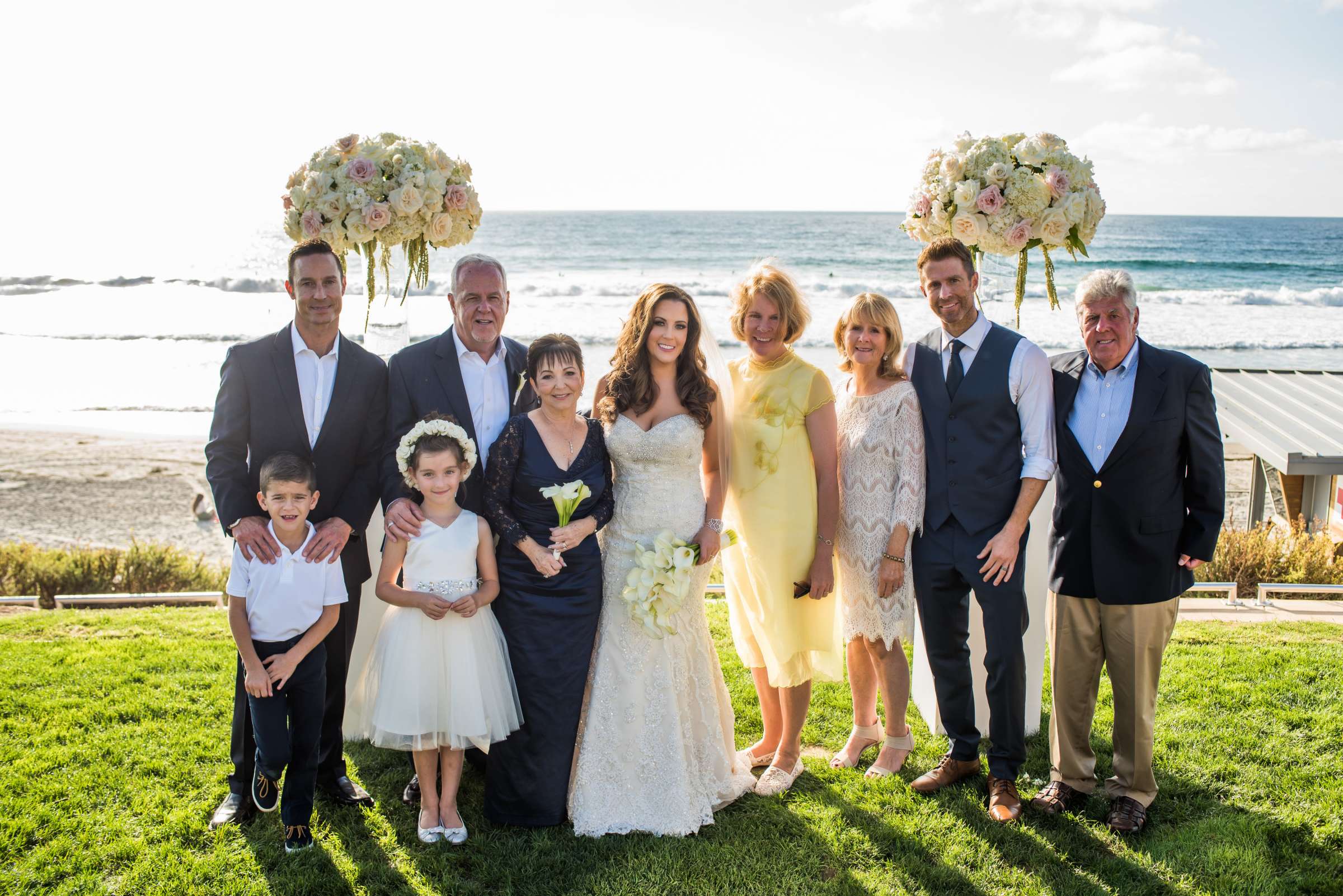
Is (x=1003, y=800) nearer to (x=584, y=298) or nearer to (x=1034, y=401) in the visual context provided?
(x=1034, y=401)

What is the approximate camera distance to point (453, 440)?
3963 mm

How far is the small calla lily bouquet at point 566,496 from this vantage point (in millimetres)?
3959

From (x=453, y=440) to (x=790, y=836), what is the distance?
2.35 meters

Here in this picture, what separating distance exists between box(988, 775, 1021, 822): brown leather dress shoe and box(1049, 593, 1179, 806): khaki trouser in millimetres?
253

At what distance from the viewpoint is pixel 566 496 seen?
3.96m

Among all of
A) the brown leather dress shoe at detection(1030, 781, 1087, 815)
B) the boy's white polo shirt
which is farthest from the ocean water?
the brown leather dress shoe at detection(1030, 781, 1087, 815)

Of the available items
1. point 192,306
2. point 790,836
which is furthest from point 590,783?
point 192,306

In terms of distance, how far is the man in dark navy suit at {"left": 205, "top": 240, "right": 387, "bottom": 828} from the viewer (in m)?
4.08

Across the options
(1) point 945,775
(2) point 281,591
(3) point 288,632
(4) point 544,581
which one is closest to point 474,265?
(4) point 544,581

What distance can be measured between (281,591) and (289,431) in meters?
0.76

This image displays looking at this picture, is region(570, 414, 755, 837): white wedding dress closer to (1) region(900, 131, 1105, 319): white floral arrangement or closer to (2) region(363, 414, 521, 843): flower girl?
(2) region(363, 414, 521, 843): flower girl

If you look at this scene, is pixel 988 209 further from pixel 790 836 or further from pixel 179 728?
pixel 179 728

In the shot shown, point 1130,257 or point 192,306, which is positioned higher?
point 1130,257

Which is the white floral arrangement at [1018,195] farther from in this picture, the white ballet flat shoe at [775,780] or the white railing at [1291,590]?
the white railing at [1291,590]
